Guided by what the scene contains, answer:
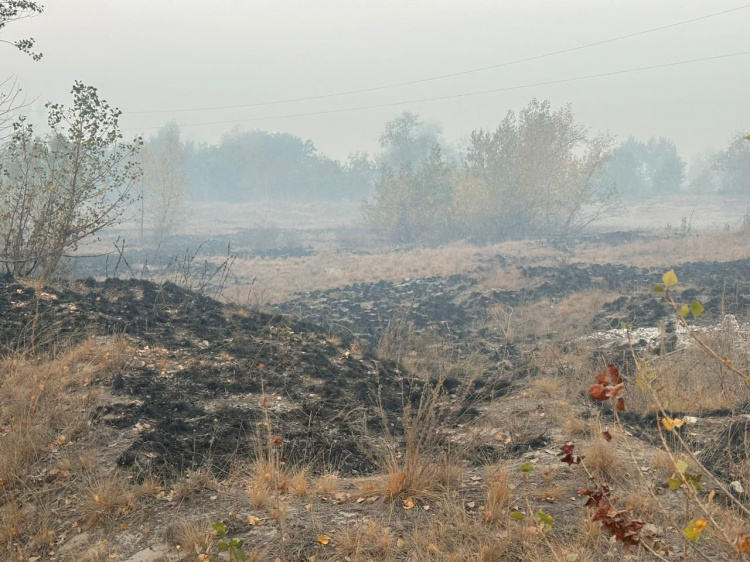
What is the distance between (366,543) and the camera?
3.35 meters

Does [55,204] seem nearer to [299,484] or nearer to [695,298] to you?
[299,484]

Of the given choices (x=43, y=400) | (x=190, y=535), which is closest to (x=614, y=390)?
(x=190, y=535)

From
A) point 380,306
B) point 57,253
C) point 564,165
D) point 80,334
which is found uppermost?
point 564,165

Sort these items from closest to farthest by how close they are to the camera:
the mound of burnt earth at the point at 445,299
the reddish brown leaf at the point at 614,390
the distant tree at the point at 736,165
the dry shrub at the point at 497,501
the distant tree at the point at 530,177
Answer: the reddish brown leaf at the point at 614,390 < the dry shrub at the point at 497,501 < the mound of burnt earth at the point at 445,299 < the distant tree at the point at 530,177 < the distant tree at the point at 736,165

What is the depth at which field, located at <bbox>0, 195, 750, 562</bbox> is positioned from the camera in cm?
330

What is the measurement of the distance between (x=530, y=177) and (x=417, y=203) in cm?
714

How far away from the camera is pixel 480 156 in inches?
1469

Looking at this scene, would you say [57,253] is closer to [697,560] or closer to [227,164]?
[697,560]

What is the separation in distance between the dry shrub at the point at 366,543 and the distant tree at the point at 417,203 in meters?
34.9

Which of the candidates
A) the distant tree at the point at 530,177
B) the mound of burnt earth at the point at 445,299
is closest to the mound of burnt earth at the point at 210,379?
the mound of burnt earth at the point at 445,299

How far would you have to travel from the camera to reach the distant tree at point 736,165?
55875 mm

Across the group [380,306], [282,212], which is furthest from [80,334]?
[282,212]

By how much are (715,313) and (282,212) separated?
6266 centimetres

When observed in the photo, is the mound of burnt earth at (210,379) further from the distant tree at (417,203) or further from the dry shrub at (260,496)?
the distant tree at (417,203)
